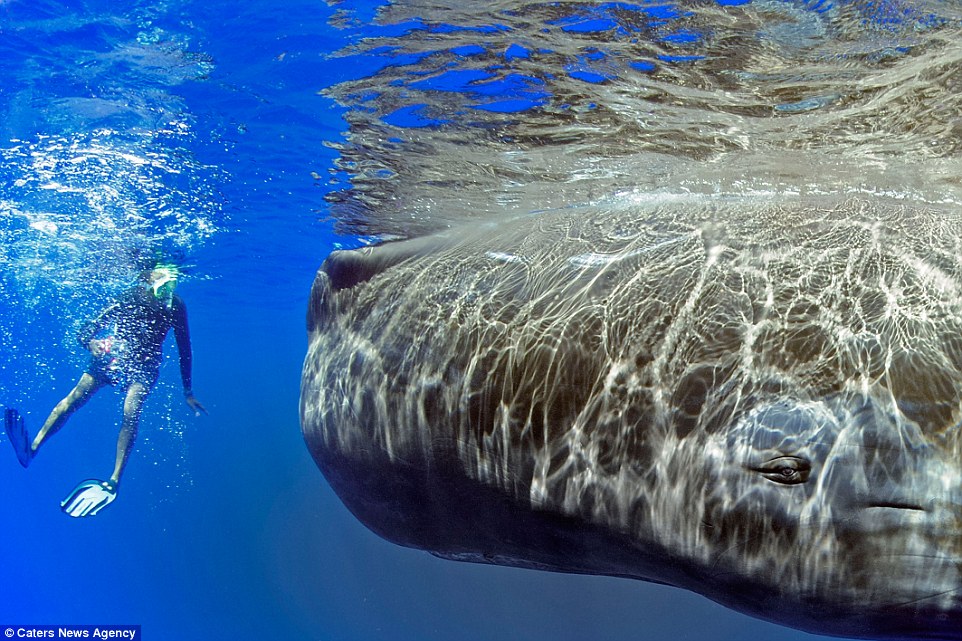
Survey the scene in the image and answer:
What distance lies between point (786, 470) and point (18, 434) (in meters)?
14.1

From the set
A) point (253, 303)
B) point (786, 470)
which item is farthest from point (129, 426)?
point (253, 303)

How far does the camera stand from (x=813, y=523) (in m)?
2.15

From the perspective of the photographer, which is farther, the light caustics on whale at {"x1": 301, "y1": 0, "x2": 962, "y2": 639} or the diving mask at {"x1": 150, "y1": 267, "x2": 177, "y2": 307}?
the diving mask at {"x1": 150, "y1": 267, "x2": 177, "y2": 307}

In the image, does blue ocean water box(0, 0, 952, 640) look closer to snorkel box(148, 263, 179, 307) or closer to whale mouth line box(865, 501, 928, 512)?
snorkel box(148, 263, 179, 307)

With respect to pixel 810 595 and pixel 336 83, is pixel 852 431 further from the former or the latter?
pixel 336 83

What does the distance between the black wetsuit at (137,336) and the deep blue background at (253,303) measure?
2072 millimetres

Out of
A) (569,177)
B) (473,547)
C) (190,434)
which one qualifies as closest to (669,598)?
(569,177)

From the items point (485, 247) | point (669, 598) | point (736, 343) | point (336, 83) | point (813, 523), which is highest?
point (336, 83)

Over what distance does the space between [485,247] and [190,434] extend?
175469mm

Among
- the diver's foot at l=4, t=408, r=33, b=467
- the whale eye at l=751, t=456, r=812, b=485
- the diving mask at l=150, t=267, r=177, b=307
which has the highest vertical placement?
the diving mask at l=150, t=267, r=177, b=307

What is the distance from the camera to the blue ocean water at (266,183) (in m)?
5.82

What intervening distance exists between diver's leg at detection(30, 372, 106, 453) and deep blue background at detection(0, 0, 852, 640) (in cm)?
404

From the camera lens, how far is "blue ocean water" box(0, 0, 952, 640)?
582 centimetres

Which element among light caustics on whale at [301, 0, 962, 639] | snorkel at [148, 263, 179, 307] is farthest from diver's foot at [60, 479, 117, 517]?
light caustics on whale at [301, 0, 962, 639]
